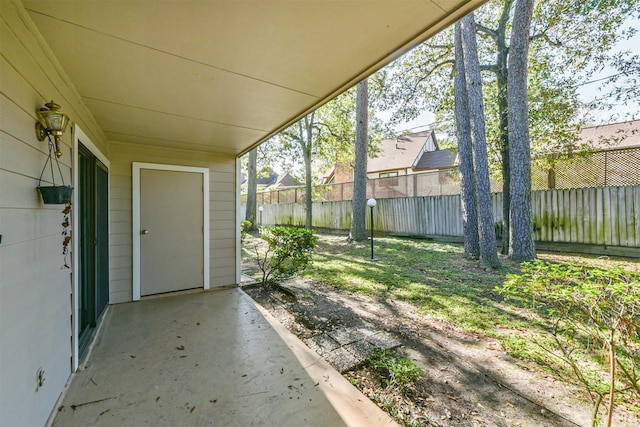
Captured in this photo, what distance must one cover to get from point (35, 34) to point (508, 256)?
24.1 feet

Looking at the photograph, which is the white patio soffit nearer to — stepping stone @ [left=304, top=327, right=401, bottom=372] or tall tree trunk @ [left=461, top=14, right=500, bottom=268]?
stepping stone @ [left=304, top=327, right=401, bottom=372]

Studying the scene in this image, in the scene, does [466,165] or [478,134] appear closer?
[478,134]

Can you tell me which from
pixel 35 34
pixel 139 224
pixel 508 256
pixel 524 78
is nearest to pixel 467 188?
pixel 508 256

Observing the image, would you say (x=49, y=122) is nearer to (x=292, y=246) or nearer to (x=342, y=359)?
(x=342, y=359)

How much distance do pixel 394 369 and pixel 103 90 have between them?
312 cm

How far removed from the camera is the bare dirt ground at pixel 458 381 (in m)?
1.68

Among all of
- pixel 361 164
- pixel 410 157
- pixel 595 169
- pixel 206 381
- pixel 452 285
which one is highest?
pixel 410 157

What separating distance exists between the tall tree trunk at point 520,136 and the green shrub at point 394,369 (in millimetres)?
4647

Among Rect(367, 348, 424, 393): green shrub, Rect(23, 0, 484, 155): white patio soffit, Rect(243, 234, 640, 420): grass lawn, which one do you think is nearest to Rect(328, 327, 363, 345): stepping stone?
Rect(367, 348, 424, 393): green shrub

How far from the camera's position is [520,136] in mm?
5418

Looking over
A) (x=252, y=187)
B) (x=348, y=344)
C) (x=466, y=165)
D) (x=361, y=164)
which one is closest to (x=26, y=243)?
(x=348, y=344)

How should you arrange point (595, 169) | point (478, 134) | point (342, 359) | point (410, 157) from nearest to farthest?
1. point (342, 359)
2. point (478, 134)
3. point (595, 169)
4. point (410, 157)

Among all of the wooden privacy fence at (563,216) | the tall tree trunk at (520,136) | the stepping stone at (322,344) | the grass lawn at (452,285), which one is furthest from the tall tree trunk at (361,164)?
A: the stepping stone at (322,344)

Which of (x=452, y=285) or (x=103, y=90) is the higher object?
(x=103, y=90)
